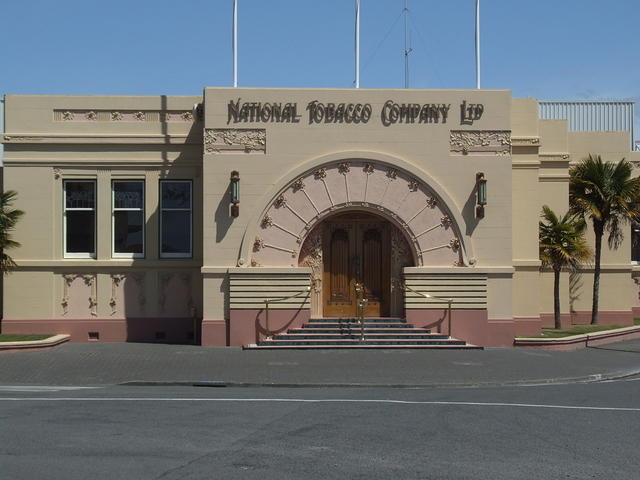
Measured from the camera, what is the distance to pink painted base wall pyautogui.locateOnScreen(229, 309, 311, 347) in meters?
23.2

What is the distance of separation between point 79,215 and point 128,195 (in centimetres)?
144

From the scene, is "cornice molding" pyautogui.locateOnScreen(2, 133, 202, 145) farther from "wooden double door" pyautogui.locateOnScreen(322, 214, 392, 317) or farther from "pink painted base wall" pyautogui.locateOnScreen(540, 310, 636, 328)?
"pink painted base wall" pyautogui.locateOnScreen(540, 310, 636, 328)

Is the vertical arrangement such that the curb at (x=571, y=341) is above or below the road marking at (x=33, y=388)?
above

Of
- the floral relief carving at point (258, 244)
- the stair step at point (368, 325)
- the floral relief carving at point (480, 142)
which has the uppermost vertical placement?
the floral relief carving at point (480, 142)

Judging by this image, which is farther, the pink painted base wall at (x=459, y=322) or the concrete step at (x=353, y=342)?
the pink painted base wall at (x=459, y=322)

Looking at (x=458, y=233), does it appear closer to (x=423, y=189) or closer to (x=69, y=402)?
(x=423, y=189)

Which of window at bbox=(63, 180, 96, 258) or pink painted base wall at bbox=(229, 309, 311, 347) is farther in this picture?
window at bbox=(63, 180, 96, 258)

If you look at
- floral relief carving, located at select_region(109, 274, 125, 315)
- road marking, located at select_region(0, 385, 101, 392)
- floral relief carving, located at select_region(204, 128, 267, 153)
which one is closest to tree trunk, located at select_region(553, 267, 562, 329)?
floral relief carving, located at select_region(204, 128, 267, 153)

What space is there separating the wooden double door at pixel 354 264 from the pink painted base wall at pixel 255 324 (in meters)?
1.26

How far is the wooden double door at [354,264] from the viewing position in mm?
24234

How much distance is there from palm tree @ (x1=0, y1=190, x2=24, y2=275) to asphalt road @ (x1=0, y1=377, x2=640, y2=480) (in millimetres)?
9219

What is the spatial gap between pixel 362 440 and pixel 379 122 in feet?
46.6

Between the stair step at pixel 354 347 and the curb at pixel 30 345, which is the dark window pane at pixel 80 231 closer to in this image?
the curb at pixel 30 345

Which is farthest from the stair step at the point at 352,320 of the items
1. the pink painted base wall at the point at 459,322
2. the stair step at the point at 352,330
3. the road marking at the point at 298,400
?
the road marking at the point at 298,400
